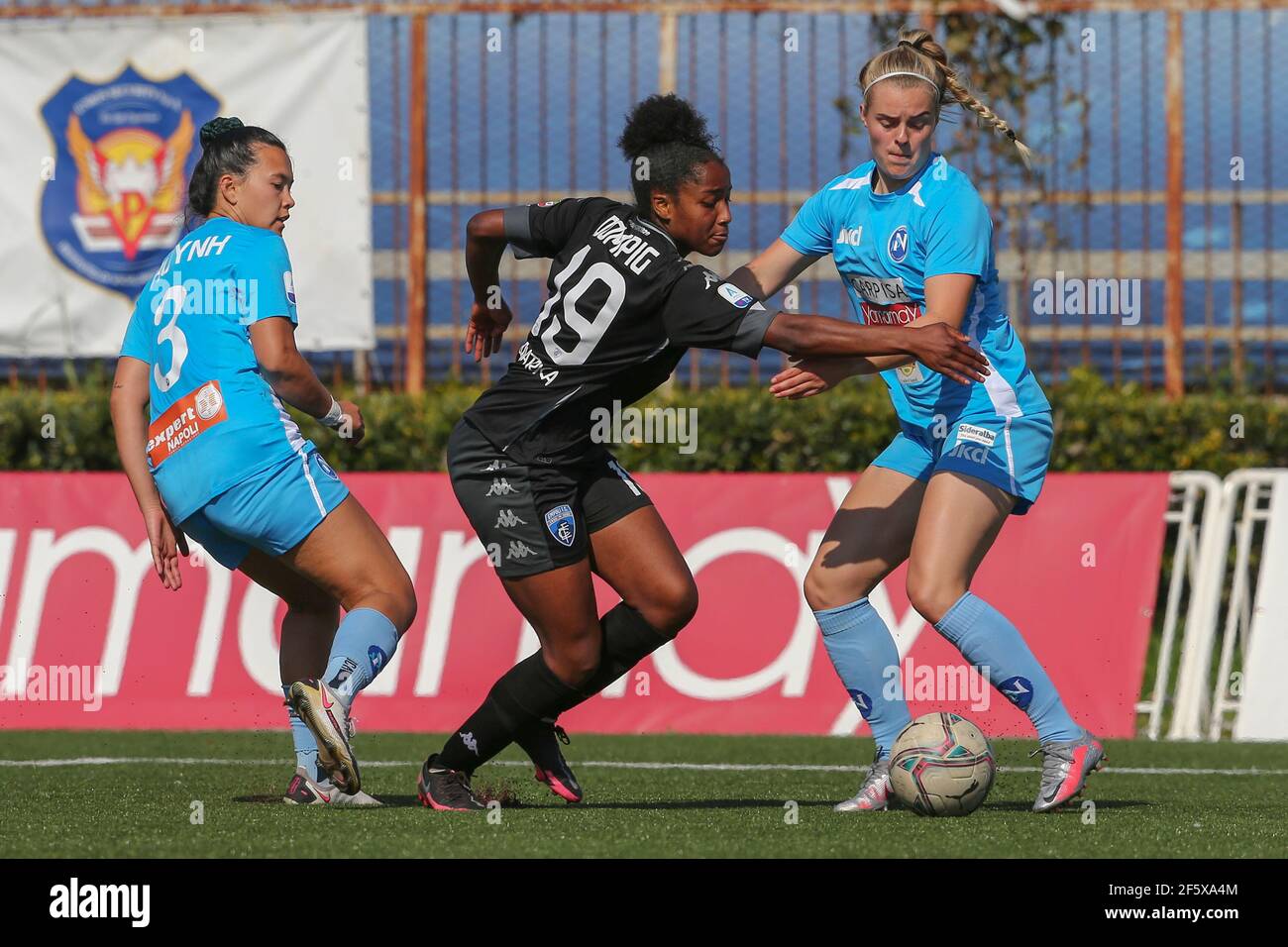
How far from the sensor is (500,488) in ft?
18.0

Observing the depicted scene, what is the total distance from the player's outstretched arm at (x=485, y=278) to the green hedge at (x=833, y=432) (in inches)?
178

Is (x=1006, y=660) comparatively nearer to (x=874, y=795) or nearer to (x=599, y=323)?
(x=874, y=795)

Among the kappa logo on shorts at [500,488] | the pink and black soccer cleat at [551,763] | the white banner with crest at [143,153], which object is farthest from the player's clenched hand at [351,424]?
the white banner with crest at [143,153]

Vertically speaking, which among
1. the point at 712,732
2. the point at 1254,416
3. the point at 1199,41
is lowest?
the point at 712,732

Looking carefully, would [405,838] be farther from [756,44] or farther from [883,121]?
[756,44]

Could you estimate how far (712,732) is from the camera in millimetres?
8992

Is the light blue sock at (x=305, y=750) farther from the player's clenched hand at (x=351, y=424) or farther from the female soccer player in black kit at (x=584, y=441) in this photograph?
the player's clenched hand at (x=351, y=424)

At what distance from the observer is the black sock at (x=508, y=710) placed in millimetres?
5590

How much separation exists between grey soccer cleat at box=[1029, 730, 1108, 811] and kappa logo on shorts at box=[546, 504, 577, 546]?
1.52 m

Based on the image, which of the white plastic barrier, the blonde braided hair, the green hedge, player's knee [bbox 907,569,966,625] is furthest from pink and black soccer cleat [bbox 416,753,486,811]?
the green hedge

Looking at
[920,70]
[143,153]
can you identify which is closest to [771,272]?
[920,70]

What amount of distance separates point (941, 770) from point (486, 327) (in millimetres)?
2045

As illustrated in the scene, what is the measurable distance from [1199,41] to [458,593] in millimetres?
5913
